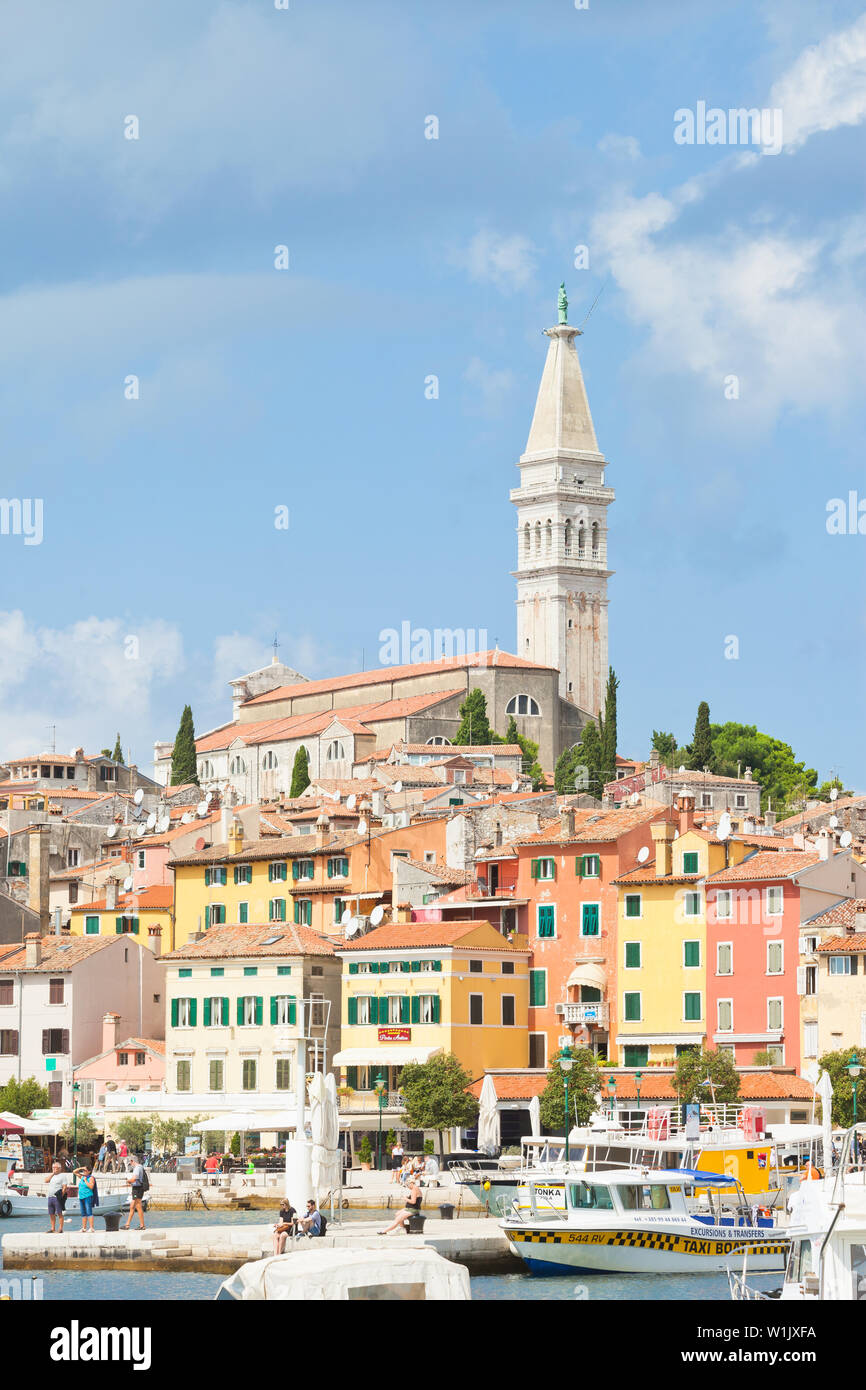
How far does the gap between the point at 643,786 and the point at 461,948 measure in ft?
169

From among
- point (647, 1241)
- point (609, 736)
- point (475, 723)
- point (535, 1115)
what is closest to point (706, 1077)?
point (535, 1115)

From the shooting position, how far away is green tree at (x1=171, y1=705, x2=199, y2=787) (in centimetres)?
12200

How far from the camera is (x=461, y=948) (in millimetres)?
59406

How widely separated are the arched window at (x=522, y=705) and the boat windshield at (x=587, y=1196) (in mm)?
95459

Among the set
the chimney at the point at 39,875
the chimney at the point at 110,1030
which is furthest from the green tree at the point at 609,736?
the chimney at the point at 110,1030

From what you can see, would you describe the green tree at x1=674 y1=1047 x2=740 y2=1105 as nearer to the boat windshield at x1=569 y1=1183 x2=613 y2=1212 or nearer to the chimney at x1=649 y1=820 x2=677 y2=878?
the chimney at x1=649 y1=820 x2=677 y2=878

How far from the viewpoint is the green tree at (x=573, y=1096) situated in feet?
177

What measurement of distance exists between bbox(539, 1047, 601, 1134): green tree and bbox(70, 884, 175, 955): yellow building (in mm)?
18588

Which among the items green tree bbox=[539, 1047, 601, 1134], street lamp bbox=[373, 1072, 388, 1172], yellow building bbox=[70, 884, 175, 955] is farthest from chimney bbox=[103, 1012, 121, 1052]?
green tree bbox=[539, 1047, 601, 1134]

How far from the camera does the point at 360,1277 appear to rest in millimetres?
18766
